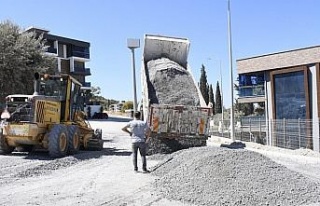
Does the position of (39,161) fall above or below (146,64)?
below

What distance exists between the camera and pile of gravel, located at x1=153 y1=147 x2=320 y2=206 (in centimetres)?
783

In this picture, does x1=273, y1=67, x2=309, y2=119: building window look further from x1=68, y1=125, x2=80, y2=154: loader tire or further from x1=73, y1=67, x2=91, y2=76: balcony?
x1=73, y1=67, x2=91, y2=76: balcony

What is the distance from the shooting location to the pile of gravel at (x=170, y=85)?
17188 millimetres

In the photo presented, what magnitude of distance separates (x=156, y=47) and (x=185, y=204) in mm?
12940

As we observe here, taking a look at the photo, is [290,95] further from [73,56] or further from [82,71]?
[82,71]

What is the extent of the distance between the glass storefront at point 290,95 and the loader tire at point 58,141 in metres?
18.9

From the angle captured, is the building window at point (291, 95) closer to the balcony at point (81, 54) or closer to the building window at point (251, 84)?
the building window at point (251, 84)

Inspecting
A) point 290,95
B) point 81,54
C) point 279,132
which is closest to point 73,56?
point 81,54

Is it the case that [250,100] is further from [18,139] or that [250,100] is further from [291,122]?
[18,139]

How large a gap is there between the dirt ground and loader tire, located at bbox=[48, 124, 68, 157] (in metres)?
0.47

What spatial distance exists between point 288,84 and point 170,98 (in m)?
16.4

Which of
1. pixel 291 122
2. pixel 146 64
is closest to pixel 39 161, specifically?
pixel 146 64

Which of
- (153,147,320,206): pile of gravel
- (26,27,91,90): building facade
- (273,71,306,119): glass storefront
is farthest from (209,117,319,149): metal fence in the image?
(26,27,91,90): building facade

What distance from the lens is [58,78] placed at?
17.0 m
